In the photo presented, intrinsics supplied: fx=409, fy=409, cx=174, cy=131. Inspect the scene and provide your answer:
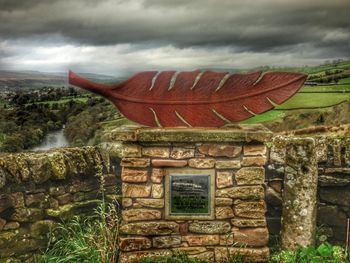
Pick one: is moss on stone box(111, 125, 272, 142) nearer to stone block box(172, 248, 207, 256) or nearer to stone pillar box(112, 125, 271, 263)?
stone pillar box(112, 125, 271, 263)

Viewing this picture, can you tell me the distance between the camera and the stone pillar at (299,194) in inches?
178

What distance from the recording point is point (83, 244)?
14.4 ft

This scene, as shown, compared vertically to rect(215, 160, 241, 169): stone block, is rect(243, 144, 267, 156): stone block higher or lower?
higher

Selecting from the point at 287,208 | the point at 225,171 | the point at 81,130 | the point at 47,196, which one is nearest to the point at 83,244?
the point at 47,196

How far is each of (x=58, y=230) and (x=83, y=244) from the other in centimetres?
46

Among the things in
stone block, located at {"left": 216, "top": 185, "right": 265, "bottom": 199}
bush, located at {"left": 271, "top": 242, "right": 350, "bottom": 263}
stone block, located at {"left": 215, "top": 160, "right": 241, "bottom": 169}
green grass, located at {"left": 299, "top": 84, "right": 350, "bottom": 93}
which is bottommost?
bush, located at {"left": 271, "top": 242, "right": 350, "bottom": 263}

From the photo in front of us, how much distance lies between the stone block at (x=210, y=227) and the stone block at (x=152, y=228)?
19 cm

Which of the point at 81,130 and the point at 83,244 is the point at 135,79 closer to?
the point at 83,244

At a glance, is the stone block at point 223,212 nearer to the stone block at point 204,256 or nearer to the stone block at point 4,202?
the stone block at point 204,256

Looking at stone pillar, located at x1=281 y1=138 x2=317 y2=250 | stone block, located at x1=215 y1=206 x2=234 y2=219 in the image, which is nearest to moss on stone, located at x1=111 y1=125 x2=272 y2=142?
stone pillar, located at x1=281 y1=138 x2=317 y2=250

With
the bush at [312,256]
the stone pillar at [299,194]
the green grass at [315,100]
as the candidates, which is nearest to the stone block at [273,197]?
the stone pillar at [299,194]

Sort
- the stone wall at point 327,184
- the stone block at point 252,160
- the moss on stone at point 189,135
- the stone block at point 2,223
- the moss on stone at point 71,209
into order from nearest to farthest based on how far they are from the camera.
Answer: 1. the moss on stone at point 189,135
2. the stone block at point 252,160
3. the stone block at point 2,223
4. the moss on stone at point 71,209
5. the stone wall at point 327,184

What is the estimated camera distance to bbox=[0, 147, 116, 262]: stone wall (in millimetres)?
4316

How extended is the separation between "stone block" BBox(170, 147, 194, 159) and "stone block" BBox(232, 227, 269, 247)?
0.94m
